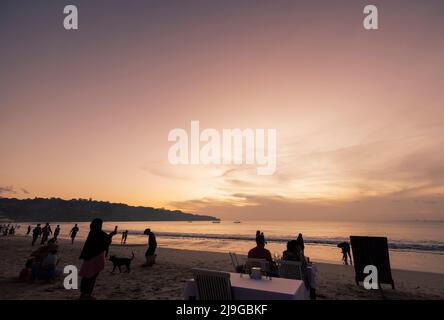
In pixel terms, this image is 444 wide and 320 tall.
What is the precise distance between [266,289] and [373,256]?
Answer: 24.6ft

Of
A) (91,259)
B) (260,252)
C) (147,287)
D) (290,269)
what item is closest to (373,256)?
(290,269)

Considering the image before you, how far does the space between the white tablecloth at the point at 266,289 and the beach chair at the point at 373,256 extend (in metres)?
6.56

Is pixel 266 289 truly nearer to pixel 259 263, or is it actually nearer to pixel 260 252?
pixel 259 263

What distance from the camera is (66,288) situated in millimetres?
8211

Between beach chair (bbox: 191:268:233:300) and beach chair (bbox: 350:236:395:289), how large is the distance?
7.50 metres

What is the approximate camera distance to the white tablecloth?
4.04m

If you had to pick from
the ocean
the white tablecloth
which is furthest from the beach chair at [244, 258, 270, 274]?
the white tablecloth

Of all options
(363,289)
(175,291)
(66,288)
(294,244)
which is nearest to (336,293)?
(363,289)

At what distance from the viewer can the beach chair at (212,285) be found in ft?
14.4

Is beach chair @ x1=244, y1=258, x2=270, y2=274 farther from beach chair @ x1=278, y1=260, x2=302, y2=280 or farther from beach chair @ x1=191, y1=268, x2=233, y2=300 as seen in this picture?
beach chair @ x1=191, y1=268, x2=233, y2=300

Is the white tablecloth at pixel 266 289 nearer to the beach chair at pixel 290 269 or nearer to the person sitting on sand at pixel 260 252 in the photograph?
the beach chair at pixel 290 269

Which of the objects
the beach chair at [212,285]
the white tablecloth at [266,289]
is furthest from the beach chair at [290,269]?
the beach chair at [212,285]

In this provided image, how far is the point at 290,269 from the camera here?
7.01 meters
